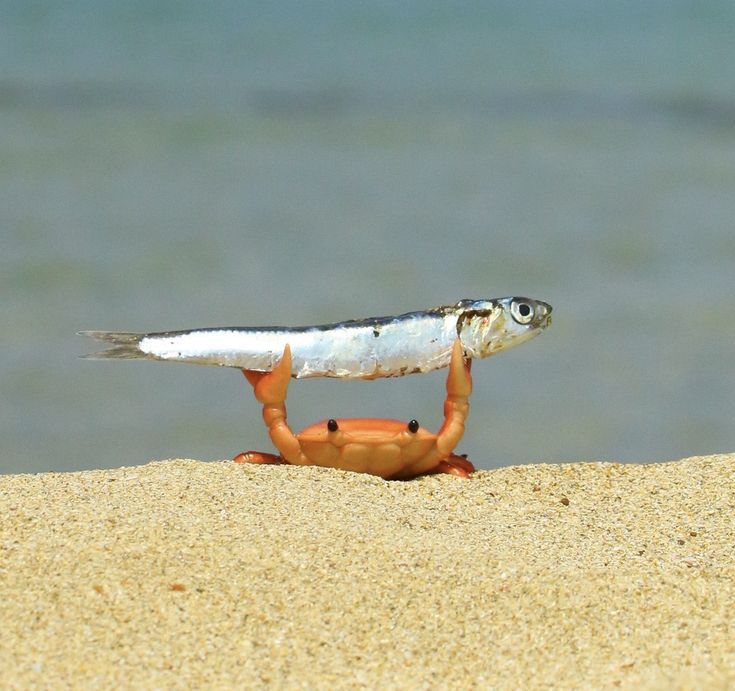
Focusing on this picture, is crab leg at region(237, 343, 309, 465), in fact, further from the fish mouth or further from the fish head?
the fish mouth

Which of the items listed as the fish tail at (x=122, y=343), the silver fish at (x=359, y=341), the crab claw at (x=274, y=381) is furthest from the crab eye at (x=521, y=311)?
the fish tail at (x=122, y=343)

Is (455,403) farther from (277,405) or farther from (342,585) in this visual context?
(342,585)

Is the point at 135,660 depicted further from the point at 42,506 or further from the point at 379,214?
the point at 379,214

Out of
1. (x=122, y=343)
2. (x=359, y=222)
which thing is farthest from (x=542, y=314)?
(x=359, y=222)

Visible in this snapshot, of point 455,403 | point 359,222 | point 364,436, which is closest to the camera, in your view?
point 364,436

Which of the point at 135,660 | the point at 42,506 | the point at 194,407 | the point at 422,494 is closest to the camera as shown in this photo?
the point at 135,660

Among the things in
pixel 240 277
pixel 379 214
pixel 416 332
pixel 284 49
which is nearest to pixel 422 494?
pixel 416 332

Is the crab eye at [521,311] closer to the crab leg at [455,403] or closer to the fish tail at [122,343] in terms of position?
the crab leg at [455,403]
